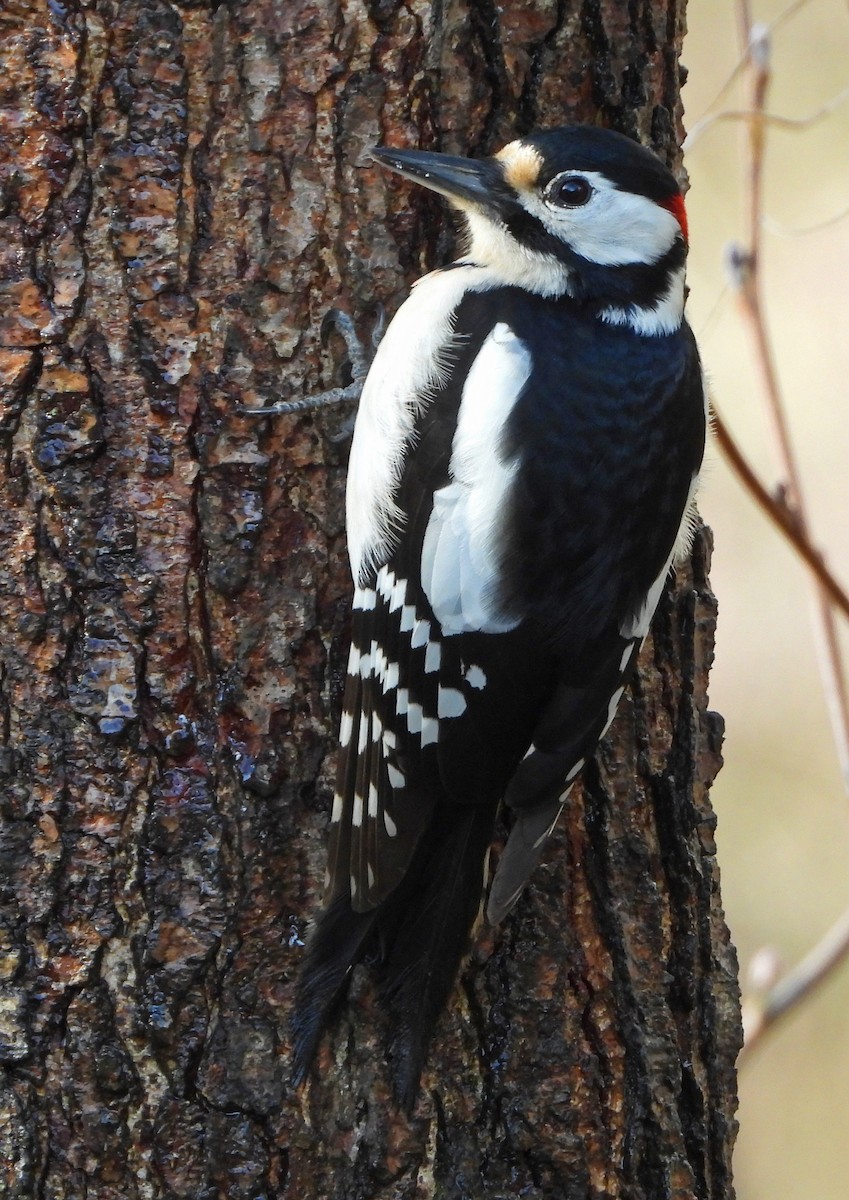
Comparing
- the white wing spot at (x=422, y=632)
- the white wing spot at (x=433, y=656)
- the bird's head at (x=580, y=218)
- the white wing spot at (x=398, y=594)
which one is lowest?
the white wing spot at (x=433, y=656)

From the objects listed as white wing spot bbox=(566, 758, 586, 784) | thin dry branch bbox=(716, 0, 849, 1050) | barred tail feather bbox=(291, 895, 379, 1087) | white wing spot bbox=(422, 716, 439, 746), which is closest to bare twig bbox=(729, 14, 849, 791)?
thin dry branch bbox=(716, 0, 849, 1050)

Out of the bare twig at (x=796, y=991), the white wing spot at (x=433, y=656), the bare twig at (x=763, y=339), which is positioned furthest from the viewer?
the bare twig at (x=796, y=991)

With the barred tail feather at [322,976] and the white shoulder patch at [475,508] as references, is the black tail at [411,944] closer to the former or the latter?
the barred tail feather at [322,976]

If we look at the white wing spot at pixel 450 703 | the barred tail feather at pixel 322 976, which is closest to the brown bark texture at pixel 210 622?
the barred tail feather at pixel 322 976

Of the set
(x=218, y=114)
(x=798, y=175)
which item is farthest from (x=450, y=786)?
(x=798, y=175)

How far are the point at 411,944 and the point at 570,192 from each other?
1.01m

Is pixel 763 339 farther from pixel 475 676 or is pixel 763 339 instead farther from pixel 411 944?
pixel 411 944

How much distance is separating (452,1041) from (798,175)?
9.74 ft

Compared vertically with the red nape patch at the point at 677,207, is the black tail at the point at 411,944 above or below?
below

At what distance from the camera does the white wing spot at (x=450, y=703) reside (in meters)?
1.56

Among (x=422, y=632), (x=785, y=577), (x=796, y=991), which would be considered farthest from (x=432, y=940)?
(x=785, y=577)

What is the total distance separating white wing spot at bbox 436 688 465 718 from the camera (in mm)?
1562

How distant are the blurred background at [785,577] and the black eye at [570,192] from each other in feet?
6.06

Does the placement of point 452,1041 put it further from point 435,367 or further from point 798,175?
point 798,175
